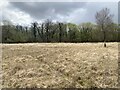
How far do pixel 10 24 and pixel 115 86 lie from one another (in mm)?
32807

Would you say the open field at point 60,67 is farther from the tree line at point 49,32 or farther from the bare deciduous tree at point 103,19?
the tree line at point 49,32

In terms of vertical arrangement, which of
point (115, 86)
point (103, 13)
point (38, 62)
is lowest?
point (115, 86)

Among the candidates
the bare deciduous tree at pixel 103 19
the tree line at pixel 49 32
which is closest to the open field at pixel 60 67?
the bare deciduous tree at pixel 103 19

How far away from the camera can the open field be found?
32.7 ft

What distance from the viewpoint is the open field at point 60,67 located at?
996 cm

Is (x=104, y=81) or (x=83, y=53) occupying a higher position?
(x=83, y=53)

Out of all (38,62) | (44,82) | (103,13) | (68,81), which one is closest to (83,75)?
(68,81)

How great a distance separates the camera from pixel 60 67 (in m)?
11.4

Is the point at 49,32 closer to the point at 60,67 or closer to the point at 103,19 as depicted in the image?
the point at 103,19

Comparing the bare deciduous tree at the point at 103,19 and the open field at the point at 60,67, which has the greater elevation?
the bare deciduous tree at the point at 103,19

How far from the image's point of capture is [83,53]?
13398 mm

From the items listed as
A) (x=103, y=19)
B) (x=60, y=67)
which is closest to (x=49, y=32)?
(x=103, y=19)

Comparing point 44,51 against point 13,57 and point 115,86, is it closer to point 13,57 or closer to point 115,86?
point 13,57

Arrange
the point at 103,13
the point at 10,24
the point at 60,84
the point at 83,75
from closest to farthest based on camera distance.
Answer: the point at 60,84, the point at 83,75, the point at 103,13, the point at 10,24
